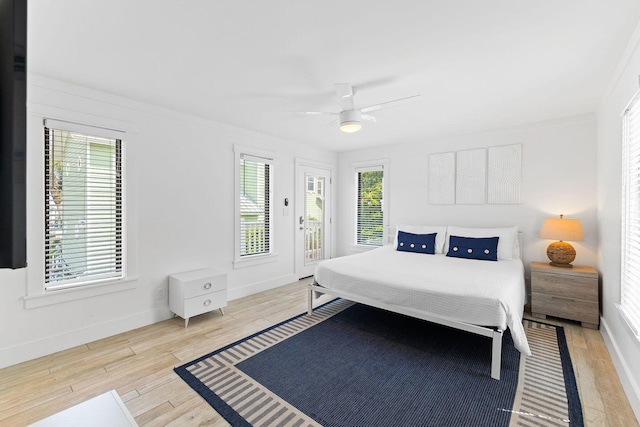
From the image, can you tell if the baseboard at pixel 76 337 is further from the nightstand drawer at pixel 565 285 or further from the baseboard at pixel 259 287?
the nightstand drawer at pixel 565 285

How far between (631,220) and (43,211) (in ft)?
15.6

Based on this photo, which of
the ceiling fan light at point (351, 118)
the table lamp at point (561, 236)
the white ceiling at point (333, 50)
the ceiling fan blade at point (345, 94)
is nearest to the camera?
the white ceiling at point (333, 50)

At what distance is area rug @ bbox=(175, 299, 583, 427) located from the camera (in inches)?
73.2

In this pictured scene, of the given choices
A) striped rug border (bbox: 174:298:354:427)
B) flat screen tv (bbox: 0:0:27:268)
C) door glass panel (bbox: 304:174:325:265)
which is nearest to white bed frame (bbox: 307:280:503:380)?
striped rug border (bbox: 174:298:354:427)

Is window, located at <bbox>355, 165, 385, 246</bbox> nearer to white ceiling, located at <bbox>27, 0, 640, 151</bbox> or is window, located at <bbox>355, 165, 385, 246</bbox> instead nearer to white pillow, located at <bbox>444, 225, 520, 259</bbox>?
white pillow, located at <bbox>444, 225, 520, 259</bbox>

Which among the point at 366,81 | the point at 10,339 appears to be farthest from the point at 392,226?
the point at 10,339

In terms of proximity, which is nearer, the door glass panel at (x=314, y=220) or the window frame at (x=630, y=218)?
the window frame at (x=630, y=218)

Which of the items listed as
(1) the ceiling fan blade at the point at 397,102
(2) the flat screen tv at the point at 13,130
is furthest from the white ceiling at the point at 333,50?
(2) the flat screen tv at the point at 13,130

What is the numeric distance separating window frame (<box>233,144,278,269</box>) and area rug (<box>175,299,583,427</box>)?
4.61 feet

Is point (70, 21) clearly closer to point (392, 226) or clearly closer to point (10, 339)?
point (10, 339)

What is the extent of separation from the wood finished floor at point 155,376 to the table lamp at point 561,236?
28.6 inches

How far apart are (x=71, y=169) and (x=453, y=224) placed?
15.8ft

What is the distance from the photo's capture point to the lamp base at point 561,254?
Result: 3.44 m

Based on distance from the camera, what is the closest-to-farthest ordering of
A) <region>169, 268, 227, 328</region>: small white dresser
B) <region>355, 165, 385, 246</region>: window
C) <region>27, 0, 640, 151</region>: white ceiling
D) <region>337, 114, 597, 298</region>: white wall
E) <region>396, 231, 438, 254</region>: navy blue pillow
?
<region>27, 0, 640, 151</region>: white ceiling < <region>169, 268, 227, 328</region>: small white dresser < <region>337, 114, 597, 298</region>: white wall < <region>396, 231, 438, 254</region>: navy blue pillow < <region>355, 165, 385, 246</region>: window
